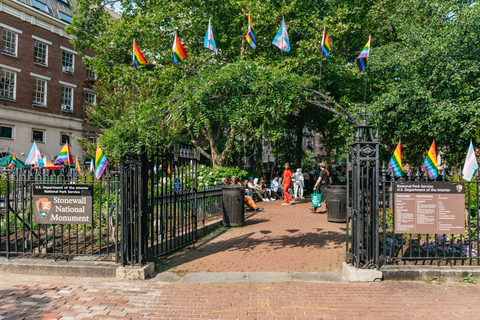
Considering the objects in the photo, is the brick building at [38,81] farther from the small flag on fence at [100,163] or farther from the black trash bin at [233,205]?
the small flag on fence at [100,163]

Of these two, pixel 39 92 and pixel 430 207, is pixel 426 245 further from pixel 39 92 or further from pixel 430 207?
pixel 39 92

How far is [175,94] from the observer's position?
21.7ft

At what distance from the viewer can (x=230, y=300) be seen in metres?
5.05

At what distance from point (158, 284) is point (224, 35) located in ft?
55.5

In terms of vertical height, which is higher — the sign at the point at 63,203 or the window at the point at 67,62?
the window at the point at 67,62

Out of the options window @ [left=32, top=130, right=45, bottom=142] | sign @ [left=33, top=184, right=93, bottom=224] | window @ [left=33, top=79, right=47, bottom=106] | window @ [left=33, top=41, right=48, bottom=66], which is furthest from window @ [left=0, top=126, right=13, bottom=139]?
sign @ [left=33, top=184, right=93, bottom=224]

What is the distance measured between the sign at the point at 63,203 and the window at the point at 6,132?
68.1ft

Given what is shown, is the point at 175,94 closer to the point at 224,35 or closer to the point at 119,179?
the point at 119,179

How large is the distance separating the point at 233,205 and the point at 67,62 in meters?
25.2

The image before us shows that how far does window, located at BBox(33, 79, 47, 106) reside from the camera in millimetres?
26109

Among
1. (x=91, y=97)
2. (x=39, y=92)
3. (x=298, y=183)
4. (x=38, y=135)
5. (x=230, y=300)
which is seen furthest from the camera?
(x=91, y=97)

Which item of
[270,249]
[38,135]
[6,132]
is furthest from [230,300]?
[38,135]

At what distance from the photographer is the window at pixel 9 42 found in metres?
23.7

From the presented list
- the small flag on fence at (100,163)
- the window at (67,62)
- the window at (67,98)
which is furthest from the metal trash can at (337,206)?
the window at (67,62)
